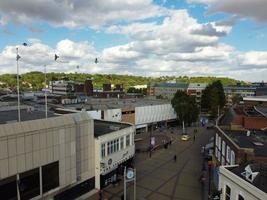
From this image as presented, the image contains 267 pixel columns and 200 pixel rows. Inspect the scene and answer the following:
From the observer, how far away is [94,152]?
131ft

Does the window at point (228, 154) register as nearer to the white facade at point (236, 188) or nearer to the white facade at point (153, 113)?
the white facade at point (236, 188)

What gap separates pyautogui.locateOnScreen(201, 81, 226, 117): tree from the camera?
110125mm

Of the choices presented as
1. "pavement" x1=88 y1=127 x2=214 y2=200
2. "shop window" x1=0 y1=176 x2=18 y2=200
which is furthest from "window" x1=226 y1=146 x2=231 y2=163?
"shop window" x1=0 y1=176 x2=18 y2=200

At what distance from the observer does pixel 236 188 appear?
25.8m

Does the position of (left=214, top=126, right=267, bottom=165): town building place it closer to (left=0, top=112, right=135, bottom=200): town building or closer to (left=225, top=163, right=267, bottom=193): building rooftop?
(left=225, top=163, right=267, bottom=193): building rooftop

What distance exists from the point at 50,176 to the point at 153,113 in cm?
6378

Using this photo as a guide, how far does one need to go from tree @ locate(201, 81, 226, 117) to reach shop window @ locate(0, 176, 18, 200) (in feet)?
297

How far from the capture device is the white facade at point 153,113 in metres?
88.6

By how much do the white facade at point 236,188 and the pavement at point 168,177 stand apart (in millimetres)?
10402

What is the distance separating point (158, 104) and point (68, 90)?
9232cm

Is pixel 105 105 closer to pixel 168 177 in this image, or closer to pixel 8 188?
pixel 168 177

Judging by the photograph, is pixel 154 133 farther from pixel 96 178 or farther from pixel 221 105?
pixel 96 178

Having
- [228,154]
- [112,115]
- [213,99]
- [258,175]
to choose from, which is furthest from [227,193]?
[213,99]

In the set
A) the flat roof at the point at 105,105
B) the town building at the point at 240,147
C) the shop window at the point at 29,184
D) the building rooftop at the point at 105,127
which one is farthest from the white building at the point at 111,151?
the flat roof at the point at 105,105
